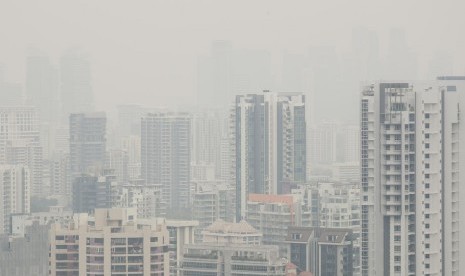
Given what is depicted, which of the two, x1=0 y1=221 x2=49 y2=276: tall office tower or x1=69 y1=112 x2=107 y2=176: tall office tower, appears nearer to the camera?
x1=0 y1=221 x2=49 y2=276: tall office tower

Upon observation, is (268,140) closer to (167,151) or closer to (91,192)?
(91,192)

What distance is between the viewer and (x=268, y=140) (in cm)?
1195

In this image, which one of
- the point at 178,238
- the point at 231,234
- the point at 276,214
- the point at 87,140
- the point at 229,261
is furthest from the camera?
the point at 87,140

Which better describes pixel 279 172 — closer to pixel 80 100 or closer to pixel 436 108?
pixel 80 100

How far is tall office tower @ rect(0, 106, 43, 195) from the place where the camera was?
12734 mm

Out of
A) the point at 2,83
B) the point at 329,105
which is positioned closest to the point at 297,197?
the point at 329,105

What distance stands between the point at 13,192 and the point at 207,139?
6.80 ft

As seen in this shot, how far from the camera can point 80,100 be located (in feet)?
41.2

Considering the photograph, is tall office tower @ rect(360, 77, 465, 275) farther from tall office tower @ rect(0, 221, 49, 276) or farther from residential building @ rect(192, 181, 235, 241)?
residential building @ rect(192, 181, 235, 241)

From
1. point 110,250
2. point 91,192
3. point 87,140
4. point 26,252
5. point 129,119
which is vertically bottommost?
point 26,252

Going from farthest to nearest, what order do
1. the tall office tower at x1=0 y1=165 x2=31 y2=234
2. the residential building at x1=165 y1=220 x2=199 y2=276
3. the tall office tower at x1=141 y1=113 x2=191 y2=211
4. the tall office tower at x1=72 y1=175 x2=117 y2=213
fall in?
the tall office tower at x1=141 y1=113 x2=191 y2=211 < the tall office tower at x1=0 y1=165 x2=31 y2=234 < the tall office tower at x1=72 y1=175 x2=117 y2=213 < the residential building at x1=165 y1=220 x2=199 y2=276

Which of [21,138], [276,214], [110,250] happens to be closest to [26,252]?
[110,250]

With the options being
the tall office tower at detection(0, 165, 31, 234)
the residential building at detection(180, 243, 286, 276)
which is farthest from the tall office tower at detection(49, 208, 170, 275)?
the tall office tower at detection(0, 165, 31, 234)

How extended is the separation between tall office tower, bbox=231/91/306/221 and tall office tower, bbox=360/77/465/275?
4358 mm
